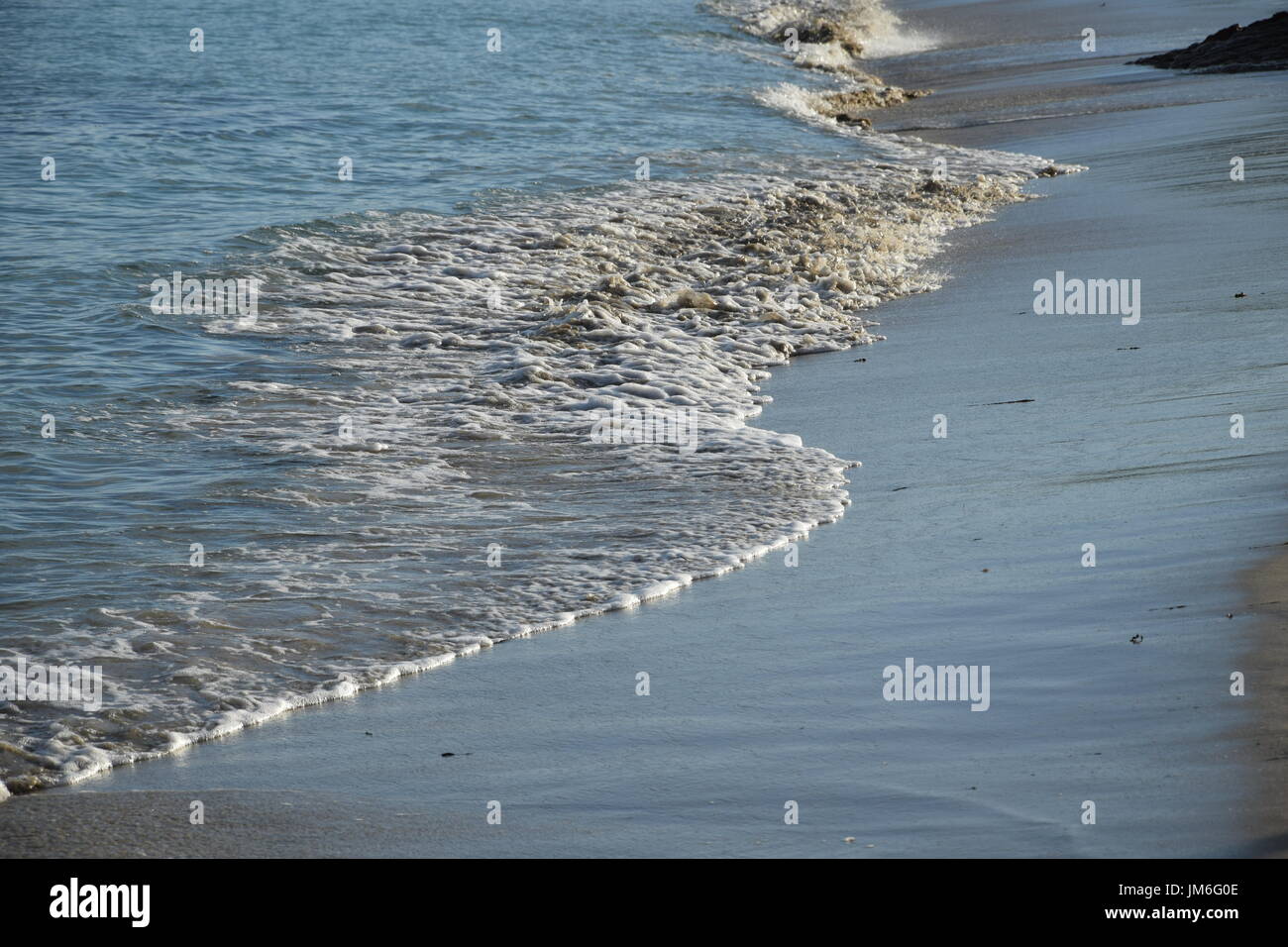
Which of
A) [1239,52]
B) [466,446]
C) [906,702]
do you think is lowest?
[906,702]

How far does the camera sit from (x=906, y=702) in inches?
158

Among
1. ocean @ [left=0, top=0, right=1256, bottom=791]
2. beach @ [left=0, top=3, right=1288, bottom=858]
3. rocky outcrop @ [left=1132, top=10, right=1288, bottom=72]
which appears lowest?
beach @ [left=0, top=3, right=1288, bottom=858]

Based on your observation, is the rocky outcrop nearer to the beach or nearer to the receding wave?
the receding wave

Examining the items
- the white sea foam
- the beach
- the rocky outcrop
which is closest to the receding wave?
the white sea foam

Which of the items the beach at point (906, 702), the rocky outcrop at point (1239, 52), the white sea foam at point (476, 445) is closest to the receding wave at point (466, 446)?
the white sea foam at point (476, 445)

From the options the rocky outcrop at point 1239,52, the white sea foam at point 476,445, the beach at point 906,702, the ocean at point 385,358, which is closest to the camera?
the beach at point 906,702

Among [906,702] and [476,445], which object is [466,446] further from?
[906,702]

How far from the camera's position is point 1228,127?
1436 cm

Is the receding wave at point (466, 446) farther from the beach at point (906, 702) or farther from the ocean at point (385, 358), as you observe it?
the beach at point (906, 702)

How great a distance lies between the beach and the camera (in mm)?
3408

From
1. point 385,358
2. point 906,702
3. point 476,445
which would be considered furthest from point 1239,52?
point 906,702

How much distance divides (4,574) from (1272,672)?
4.74 m

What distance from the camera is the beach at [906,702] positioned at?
134 inches

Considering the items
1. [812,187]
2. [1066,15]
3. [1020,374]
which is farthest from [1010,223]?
[1066,15]
